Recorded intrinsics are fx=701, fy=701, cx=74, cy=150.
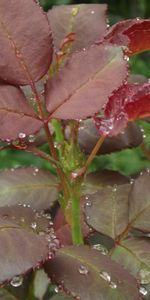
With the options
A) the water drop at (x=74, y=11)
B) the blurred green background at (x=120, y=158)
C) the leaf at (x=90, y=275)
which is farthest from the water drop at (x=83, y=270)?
the blurred green background at (x=120, y=158)

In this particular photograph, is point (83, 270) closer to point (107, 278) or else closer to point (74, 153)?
point (107, 278)

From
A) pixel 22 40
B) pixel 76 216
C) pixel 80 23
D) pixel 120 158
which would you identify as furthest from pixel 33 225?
pixel 120 158

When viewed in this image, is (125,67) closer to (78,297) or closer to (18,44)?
(18,44)

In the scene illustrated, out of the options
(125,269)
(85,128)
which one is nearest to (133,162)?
(85,128)

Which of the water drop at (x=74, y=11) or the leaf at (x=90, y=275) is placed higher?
the water drop at (x=74, y=11)

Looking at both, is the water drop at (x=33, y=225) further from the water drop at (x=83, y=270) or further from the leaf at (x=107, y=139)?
the leaf at (x=107, y=139)

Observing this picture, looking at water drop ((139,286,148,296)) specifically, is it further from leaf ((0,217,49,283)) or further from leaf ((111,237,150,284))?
leaf ((0,217,49,283))
